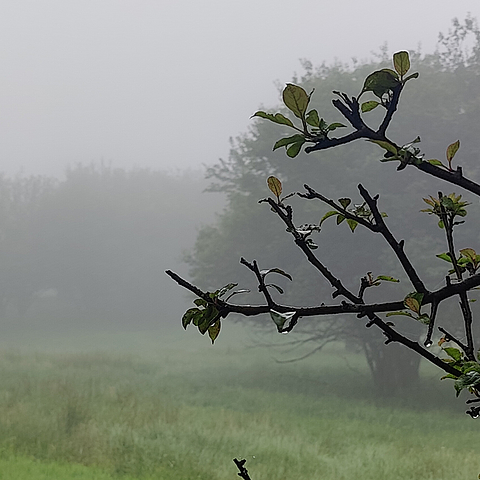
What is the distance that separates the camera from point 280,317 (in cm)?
32

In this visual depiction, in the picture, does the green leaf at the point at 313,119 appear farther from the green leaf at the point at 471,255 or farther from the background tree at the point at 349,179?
the background tree at the point at 349,179

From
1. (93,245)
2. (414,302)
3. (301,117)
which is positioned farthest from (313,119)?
(93,245)

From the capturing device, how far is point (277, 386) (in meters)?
5.49

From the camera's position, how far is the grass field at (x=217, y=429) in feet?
8.59

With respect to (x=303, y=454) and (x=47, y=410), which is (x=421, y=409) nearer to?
(x=303, y=454)

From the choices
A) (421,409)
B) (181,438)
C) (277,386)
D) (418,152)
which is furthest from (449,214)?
(277,386)

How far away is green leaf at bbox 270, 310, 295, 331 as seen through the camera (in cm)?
31

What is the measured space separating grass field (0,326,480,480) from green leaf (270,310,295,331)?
7.88ft

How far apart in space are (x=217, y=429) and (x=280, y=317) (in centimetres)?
310

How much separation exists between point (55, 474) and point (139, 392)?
184cm

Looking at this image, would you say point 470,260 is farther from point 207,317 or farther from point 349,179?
point 349,179

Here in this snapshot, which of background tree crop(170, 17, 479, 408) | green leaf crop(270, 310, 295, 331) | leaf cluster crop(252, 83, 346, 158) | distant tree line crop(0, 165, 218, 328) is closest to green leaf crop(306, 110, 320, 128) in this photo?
leaf cluster crop(252, 83, 346, 158)

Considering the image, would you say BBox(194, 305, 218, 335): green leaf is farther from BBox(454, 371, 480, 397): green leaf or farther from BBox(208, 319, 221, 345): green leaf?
BBox(454, 371, 480, 397): green leaf

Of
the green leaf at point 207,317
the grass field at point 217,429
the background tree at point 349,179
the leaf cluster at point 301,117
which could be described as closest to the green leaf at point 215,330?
the green leaf at point 207,317
